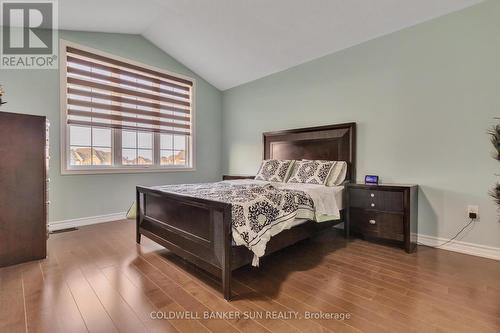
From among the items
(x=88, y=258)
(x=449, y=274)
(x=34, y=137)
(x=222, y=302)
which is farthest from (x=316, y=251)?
(x=34, y=137)

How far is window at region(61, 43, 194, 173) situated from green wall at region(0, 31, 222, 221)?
12cm

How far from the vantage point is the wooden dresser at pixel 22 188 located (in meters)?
2.24

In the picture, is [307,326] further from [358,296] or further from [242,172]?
[242,172]

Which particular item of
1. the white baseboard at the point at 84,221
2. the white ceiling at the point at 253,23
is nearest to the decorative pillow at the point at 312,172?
the white ceiling at the point at 253,23

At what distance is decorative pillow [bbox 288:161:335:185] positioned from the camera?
320 cm

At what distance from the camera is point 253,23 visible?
3.32 meters

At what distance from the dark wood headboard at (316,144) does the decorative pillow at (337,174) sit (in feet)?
0.50

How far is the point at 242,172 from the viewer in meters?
5.01

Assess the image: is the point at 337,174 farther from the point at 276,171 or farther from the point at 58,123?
the point at 58,123

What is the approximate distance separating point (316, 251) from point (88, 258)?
7.68 ft

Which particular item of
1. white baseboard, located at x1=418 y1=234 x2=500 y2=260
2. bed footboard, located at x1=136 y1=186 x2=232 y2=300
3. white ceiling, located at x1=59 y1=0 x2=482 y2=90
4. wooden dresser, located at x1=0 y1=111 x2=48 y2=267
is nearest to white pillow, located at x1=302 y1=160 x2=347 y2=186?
white baseboard, located at x1=418 y1=234 x2=500 y2=260

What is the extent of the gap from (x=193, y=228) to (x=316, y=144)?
2.41m

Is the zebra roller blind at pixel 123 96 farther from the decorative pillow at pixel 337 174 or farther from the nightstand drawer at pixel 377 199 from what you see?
the nightstand drawer at pixel 377 199

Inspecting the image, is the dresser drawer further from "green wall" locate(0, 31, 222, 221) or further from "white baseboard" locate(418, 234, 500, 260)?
"green wall" locate(0, 31, 222, 221)
